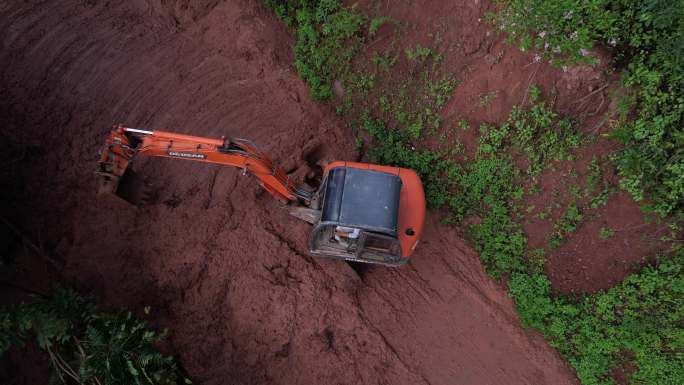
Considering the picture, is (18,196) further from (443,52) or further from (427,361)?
(443,52)

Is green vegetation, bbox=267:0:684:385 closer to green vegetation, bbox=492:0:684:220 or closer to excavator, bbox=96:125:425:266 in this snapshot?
green vegetation, bbox=492:0:684:220

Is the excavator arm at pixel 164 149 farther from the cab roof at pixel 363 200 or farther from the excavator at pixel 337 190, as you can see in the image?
the cab roof at pixel 363 200

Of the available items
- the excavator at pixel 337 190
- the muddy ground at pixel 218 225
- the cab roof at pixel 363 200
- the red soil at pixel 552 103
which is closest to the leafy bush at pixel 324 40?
the muddy ground at pixel 218 225

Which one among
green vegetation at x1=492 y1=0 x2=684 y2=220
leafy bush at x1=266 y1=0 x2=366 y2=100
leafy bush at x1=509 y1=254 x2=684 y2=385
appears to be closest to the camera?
green vegetation at x1=492 y1=0 x2=684 y2=220

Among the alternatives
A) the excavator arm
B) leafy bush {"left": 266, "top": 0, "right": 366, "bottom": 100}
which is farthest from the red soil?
the excavator arm

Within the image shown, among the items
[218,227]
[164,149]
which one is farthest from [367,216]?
[164,149]

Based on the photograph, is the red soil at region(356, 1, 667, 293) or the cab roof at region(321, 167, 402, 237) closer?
the cab roof at region(321, 167, 402, 237)

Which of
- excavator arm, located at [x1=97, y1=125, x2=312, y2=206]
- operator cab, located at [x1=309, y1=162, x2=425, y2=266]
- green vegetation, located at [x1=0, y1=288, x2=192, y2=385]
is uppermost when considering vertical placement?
excavator arm, located at [x1=97, y1=125, x2=312, y2=206]
